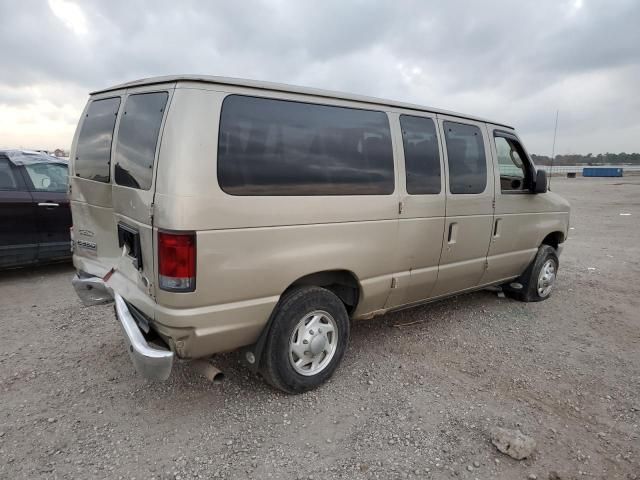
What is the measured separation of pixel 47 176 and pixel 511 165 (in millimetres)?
5887

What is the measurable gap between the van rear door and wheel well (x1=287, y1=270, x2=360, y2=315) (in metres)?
1.05

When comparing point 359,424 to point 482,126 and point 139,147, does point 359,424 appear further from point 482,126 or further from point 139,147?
point 482,126

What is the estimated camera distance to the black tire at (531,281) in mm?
5262

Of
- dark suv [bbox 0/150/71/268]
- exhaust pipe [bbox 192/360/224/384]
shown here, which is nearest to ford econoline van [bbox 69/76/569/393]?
exhaust pipe [bbox 192/360/224/384]

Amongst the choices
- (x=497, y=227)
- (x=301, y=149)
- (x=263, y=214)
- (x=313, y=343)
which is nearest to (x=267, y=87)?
(x=301, y=149)

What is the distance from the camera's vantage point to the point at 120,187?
116 inches

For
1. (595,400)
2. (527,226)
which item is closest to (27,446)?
(595,400)

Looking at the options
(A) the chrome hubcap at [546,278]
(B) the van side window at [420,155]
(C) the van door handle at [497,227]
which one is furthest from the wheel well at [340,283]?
(A) the chrome hubcap at [546,278]

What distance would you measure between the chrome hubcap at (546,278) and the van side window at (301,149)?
2980mm

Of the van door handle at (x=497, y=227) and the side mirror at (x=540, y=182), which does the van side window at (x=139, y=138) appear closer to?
the van door handle at (x=497, y=227)

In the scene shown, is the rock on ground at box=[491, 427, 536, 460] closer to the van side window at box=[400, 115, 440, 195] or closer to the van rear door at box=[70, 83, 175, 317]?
the van side window at box=[400, 115, 440, 195]

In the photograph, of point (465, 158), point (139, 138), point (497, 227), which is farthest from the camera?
point (497, 227)

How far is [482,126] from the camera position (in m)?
4.46

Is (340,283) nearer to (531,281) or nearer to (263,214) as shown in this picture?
(263,214)
